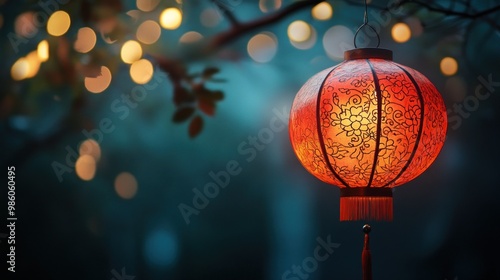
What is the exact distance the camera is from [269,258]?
3.15m

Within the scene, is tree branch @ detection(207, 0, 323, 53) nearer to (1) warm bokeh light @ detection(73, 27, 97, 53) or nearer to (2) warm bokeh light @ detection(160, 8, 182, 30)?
(2) warm bokeh light @ detection(160, 8, 182, 30)

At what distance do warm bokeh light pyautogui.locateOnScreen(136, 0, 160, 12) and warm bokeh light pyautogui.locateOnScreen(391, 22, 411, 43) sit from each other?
42.0 inches

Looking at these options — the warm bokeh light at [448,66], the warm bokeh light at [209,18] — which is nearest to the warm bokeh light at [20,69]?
the warm bokeh light at [209,18]

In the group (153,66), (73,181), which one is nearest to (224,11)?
(153,66)

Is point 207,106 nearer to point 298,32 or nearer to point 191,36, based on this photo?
point 191,36

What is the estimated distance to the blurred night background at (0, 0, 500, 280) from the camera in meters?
3.14

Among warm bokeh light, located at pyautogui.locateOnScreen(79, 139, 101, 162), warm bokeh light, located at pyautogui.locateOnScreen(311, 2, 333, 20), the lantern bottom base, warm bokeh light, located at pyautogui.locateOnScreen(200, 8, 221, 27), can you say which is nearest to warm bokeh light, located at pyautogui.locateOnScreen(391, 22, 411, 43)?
warm bokeh light, located at pyautogui.locateOnScreen(311, 2, 333, 20)

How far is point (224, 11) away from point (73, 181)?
1002mm

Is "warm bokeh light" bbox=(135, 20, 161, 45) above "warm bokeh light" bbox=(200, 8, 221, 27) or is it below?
below

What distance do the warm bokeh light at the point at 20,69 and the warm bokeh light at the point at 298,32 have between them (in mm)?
1177

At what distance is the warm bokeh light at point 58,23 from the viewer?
3.22 m

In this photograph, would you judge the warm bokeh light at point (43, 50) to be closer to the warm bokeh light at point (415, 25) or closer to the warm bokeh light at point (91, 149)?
the warm bokeh light at point (91, 149)

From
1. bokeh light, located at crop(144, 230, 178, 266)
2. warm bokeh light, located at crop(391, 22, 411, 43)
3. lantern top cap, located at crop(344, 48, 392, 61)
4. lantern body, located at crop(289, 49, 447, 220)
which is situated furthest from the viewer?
warm bokeh light, located at crop(391, 22, 411, 43)

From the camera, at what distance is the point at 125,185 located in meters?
3.16
